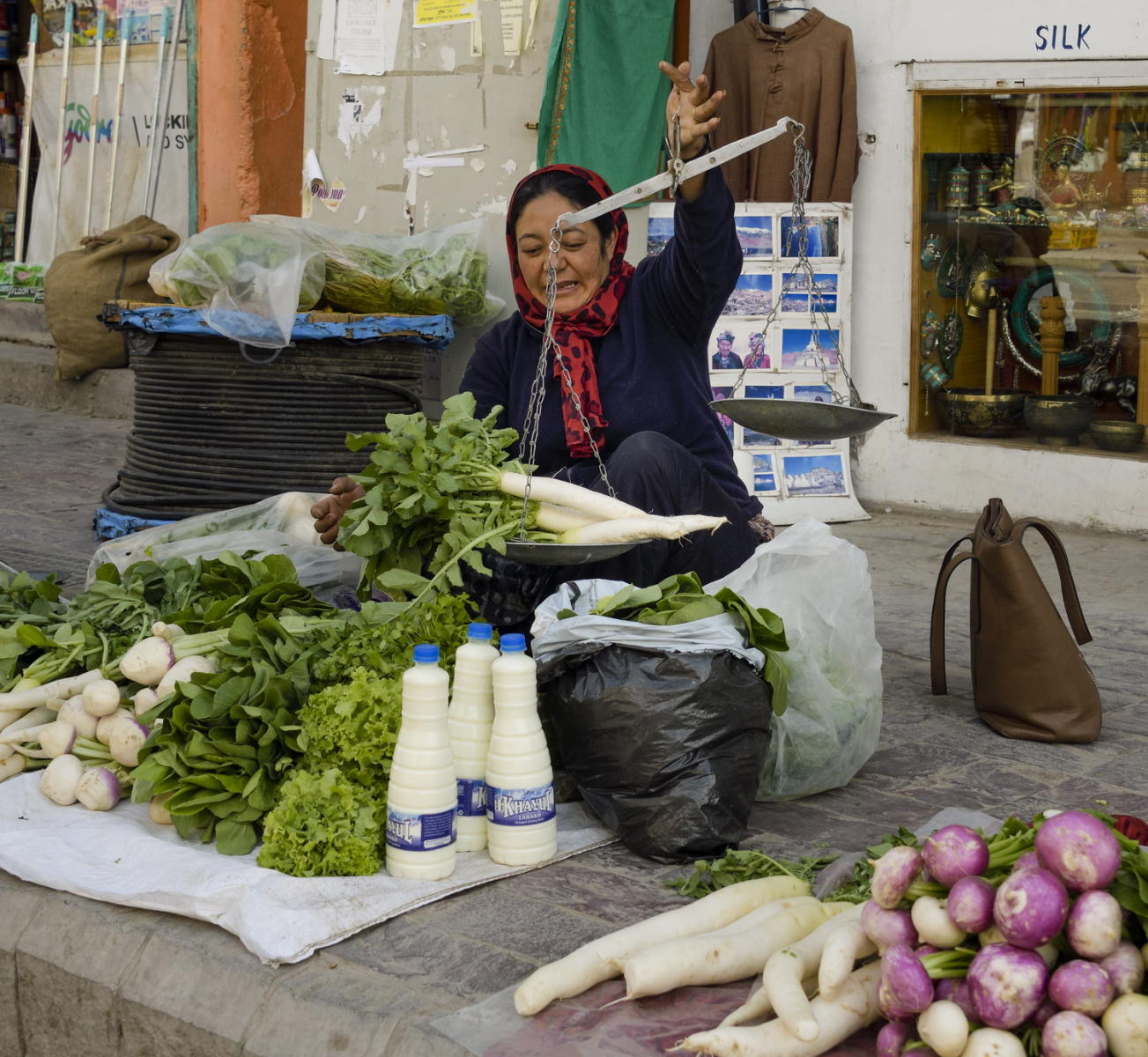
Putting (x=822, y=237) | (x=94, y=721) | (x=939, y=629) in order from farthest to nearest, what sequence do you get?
(x=822, y=237), (x=939, y=629), (x=94, y=721)

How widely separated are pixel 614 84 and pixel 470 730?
4496 mm

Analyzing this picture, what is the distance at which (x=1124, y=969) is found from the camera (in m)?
1.90

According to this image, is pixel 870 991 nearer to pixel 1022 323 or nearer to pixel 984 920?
pixel 984 920

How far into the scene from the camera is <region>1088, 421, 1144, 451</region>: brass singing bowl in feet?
20.4

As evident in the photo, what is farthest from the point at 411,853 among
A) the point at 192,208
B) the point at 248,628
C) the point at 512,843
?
the point at 192,208

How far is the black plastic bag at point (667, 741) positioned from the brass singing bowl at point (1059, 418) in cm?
396

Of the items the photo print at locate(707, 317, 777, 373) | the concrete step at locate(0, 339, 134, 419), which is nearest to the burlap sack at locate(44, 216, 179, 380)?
the concrete step at locate(0, 339, 134, 419)

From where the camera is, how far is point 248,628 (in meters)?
3.13

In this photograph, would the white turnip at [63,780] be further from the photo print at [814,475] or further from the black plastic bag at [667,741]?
the photo print at [814,475]

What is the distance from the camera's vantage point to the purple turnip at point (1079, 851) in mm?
1919

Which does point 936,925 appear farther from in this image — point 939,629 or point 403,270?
point 403,270

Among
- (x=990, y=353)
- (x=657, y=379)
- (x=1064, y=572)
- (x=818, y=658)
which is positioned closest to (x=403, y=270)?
(x=657, y=379)

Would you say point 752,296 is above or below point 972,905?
above

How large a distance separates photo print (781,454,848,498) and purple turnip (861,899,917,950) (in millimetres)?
4676
